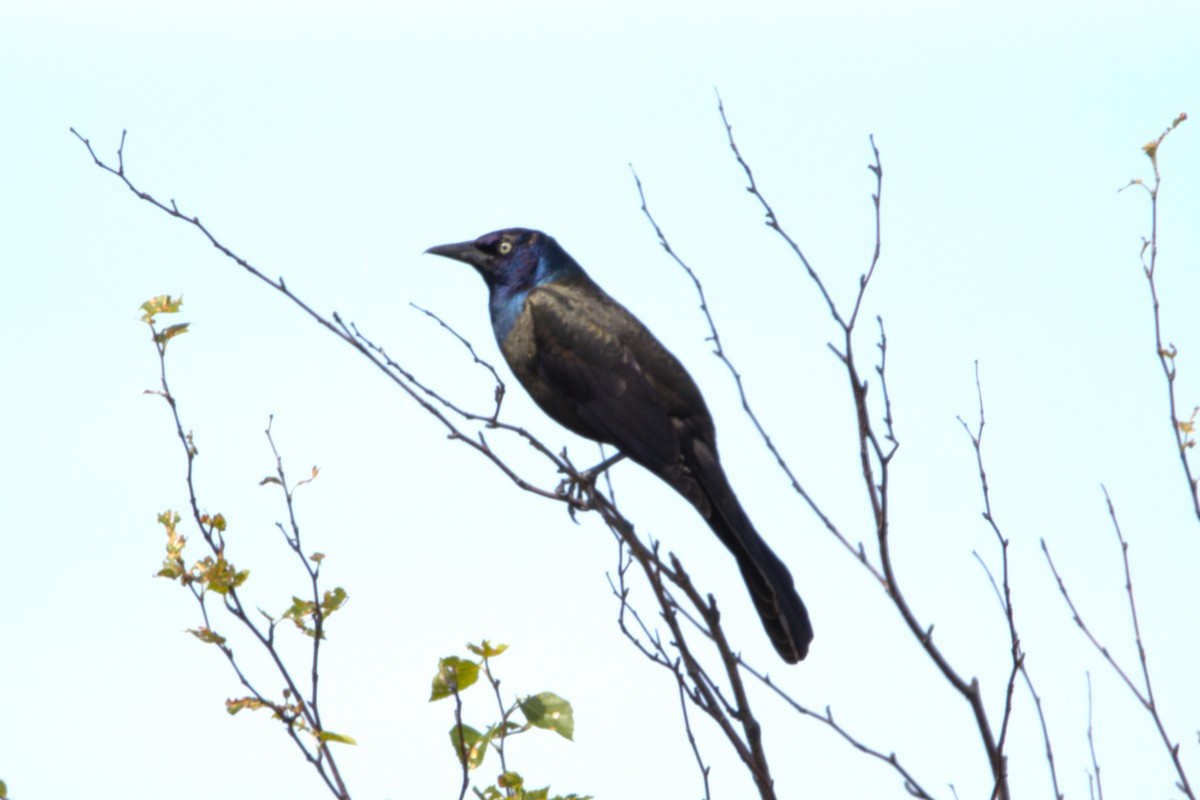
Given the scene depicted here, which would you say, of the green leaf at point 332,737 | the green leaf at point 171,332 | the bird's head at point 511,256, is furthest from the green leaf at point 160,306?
the bird's head at point 511,256

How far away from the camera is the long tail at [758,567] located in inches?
184

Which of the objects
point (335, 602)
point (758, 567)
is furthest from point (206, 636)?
point (758, 567)

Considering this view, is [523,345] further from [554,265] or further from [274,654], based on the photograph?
[274,654]

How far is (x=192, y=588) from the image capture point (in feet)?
10.2

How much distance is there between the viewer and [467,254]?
6.08 meters

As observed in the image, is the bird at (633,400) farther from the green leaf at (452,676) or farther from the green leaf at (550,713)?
the green leaf at (452,676)

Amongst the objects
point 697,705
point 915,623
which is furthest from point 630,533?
point 915,623

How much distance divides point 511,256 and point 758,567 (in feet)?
6.69

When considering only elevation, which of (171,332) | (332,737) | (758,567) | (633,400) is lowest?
(332,737)

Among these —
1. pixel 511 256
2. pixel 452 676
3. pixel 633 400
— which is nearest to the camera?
pixel 452 676

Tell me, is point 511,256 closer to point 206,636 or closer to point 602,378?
point 602,378

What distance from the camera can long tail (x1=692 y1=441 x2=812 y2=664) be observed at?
468 centimetres

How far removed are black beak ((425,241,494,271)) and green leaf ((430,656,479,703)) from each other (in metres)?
3.51

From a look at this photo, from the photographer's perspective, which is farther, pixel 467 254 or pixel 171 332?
pixel 467 254
